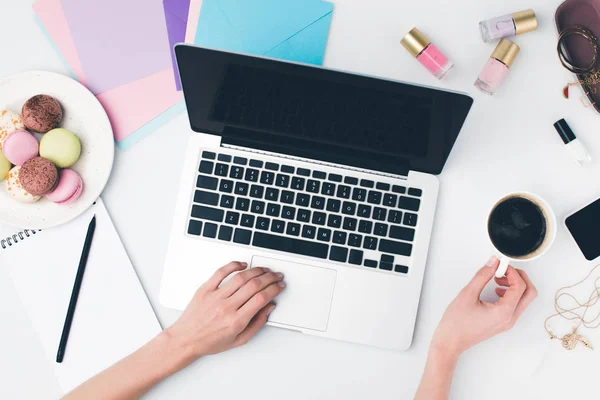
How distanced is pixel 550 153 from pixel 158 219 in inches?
28.1

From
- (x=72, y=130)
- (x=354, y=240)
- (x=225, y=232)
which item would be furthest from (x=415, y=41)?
(x=72, y=130)

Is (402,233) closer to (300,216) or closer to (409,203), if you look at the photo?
(409,203)

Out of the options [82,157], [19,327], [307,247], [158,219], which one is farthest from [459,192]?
[19,327]

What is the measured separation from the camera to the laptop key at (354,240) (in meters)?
0.82

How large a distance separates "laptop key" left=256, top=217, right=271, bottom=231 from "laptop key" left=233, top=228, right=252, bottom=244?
0.8 inches

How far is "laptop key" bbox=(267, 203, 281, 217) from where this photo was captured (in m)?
0.82

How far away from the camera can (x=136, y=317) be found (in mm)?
849

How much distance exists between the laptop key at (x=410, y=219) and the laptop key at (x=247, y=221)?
0.26m

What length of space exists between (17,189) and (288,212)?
469mm

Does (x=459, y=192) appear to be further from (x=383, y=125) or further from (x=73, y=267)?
(x=73, y=267)

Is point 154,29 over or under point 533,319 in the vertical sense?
over

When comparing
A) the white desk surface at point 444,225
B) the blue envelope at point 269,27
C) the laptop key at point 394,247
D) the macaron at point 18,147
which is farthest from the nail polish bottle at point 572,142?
the macaron at point 18,147

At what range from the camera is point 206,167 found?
2.70 ft

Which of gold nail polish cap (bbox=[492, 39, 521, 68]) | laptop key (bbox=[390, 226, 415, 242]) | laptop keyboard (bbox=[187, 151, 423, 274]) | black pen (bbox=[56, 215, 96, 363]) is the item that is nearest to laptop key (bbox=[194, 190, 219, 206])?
laptop keyboard (bbox=[187, 151, 423, 274])
